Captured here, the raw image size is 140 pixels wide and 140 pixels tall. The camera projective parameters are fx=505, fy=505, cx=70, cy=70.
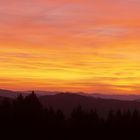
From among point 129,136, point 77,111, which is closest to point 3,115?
point 77,111

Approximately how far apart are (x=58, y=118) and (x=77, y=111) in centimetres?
677

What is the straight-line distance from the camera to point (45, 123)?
74188 millimetres

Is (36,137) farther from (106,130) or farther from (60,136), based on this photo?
(106,130)

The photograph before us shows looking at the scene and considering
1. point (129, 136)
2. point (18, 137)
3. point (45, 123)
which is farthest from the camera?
point (129, 136)

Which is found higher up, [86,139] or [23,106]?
[23,106]

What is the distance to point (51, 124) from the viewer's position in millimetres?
74062

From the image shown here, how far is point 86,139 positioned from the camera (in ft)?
249

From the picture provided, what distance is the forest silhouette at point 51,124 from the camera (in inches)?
2800

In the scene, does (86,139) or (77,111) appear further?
(77,111)

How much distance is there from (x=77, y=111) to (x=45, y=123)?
30.5 ft

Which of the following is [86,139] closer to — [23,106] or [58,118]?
[58,118]

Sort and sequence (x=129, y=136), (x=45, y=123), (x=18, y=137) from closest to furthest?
(x=18, y=137), (x=45, y=123), (x=129, y=136)

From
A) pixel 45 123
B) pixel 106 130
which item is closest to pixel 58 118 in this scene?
pixel 45 123

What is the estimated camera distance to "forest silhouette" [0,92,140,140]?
2800 inches
